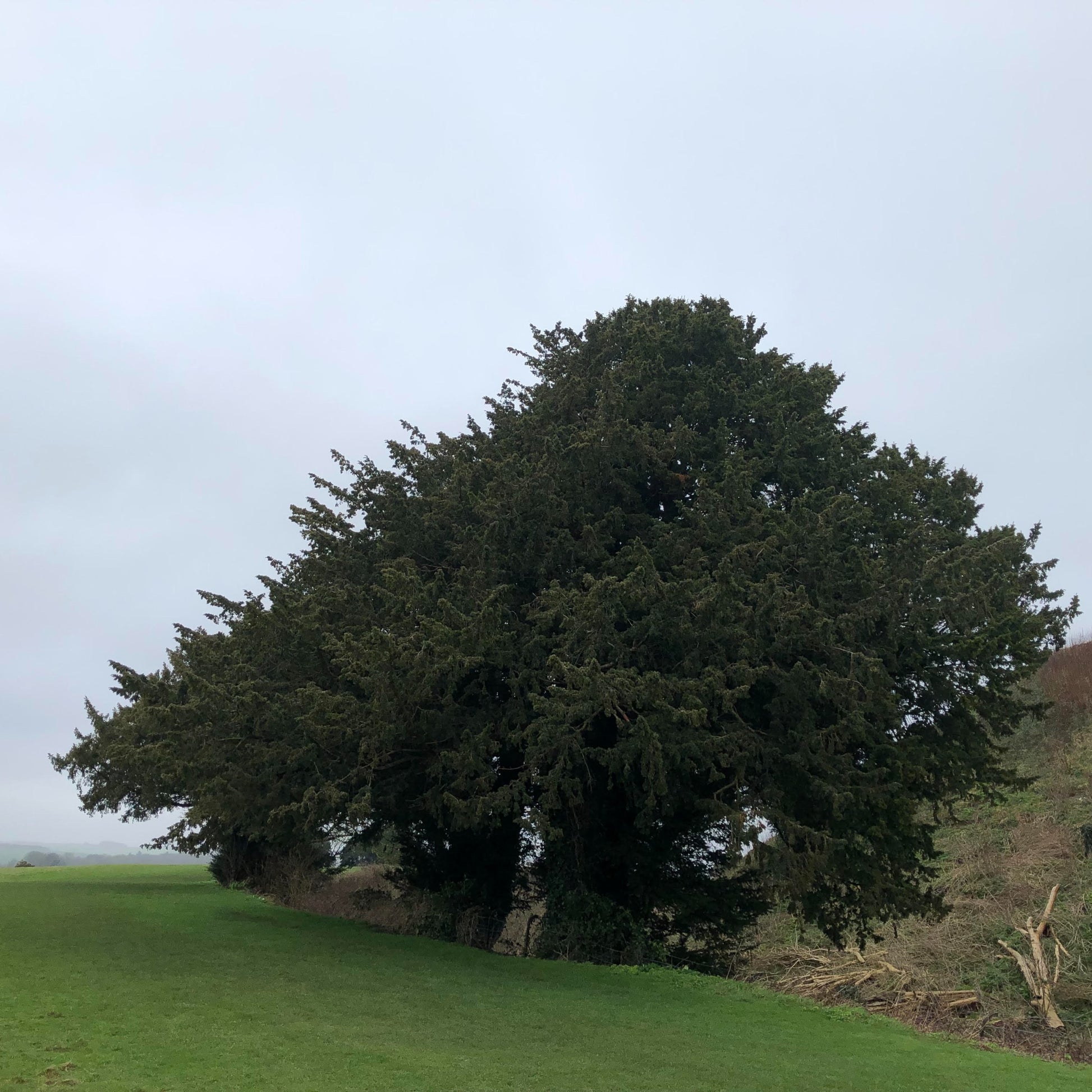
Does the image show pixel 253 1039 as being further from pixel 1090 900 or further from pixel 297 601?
pixel 1090 900

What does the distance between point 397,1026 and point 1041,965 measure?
13.9m

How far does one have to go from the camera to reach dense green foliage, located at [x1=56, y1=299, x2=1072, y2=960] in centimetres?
1306

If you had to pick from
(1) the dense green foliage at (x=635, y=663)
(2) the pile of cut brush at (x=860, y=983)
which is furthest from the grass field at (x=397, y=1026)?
(2) the pile of cut brush at (x=860, y=983)

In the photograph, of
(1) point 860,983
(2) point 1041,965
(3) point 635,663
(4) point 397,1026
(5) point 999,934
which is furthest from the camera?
(5) point 999,934

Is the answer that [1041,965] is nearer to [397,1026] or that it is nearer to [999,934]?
[999,934]

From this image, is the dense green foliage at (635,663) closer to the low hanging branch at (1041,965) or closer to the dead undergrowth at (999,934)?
the dead undergrowth at (999,934)

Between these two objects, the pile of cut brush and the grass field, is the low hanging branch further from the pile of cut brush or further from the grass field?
the grass field

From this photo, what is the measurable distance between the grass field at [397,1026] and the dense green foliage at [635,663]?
6.72 ft

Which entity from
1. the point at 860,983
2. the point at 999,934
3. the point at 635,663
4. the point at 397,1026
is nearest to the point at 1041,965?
the point at 860,983

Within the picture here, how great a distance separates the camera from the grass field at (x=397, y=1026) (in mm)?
7305

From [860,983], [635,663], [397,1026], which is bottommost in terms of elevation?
[860,983]

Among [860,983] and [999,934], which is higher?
[999,934]

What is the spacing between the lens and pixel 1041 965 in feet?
55.3

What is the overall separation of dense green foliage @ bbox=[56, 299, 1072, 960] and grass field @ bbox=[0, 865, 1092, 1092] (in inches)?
80.6
